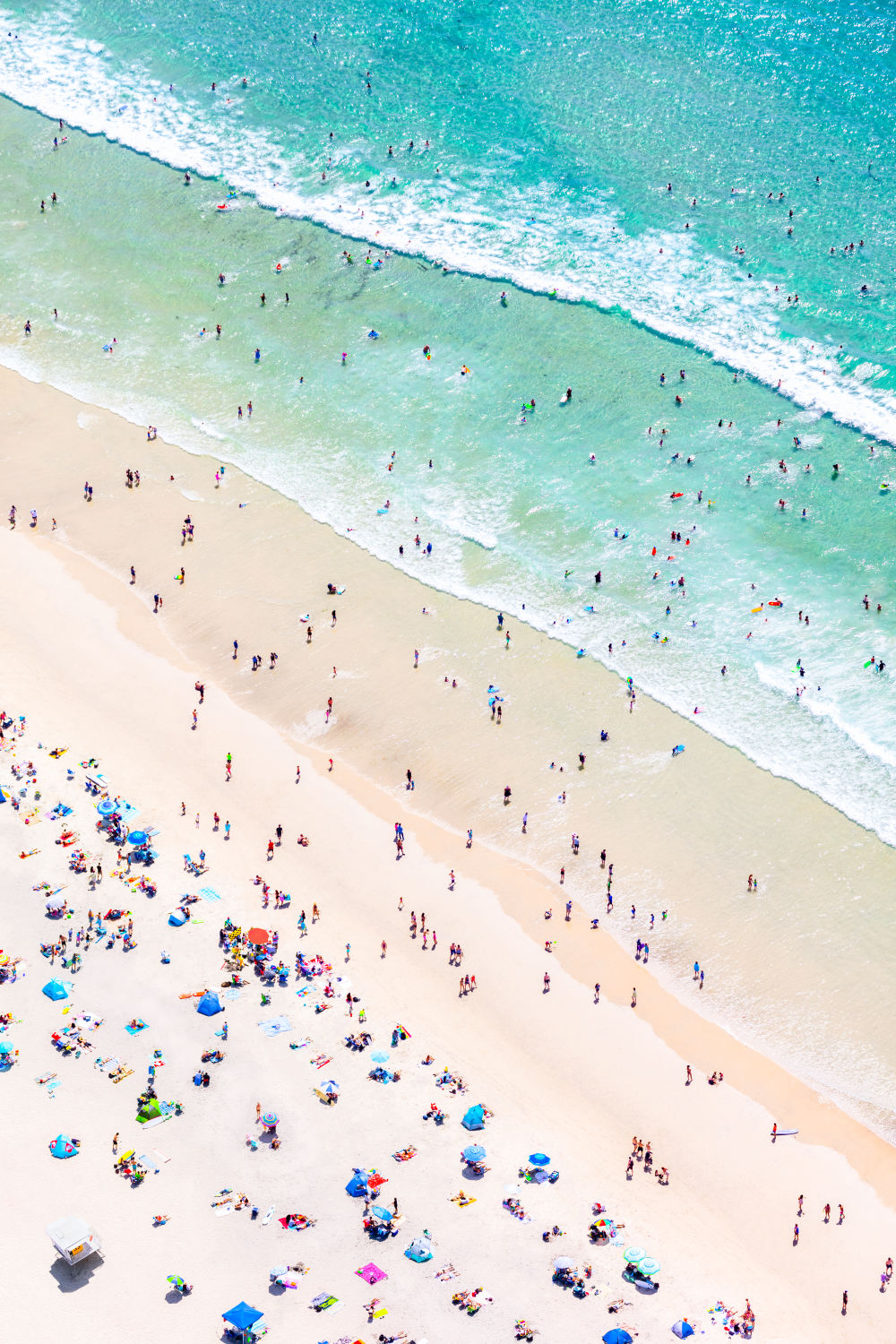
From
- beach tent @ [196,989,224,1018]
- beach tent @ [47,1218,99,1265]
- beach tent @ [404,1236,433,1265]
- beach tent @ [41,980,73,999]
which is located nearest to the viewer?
beach tent @ [47,1218,99,1265]

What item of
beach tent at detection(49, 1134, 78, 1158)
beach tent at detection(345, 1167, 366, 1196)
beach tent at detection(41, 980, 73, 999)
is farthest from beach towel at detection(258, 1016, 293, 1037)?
beach tent at detection(49, 1134, 78, 1158)

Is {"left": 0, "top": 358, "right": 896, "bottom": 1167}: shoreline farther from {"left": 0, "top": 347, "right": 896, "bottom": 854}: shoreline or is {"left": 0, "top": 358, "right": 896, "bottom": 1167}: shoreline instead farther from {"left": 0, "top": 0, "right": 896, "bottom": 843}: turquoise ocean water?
{"left": 0, "top": 0, "right": 896, "bottom": 843}: turquoise ocean water

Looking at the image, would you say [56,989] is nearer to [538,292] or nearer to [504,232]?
[538,292]

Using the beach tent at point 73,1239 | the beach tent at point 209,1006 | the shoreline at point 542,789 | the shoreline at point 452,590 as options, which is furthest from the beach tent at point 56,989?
the shoreline at point 452,590

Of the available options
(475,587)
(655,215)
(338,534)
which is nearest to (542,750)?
(475,587)

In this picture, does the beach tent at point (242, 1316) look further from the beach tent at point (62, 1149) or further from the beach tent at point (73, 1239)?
the beach tent at point (62, 1149)
